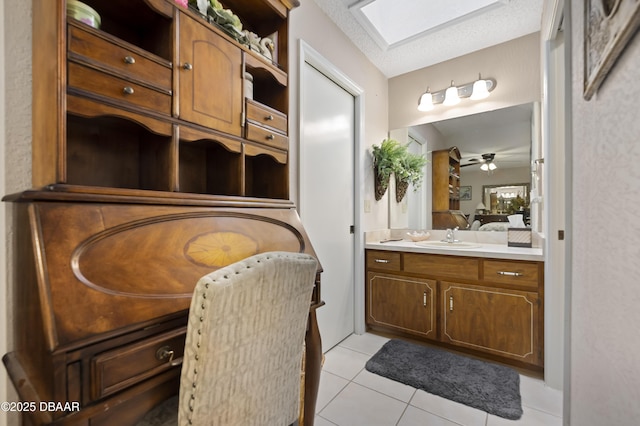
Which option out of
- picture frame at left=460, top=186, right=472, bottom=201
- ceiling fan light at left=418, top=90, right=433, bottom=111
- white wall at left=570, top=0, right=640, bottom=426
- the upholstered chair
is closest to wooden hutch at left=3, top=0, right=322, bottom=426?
the upholstered chair

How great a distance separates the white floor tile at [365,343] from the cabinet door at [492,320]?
1.78ft

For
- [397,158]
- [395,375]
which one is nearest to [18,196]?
[395,375]

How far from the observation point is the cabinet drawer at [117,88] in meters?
0.78

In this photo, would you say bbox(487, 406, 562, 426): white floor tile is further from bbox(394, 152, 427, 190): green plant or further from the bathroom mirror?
bbox(394, 152, 427, 190): green plant

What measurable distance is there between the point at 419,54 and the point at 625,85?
7.87 ft

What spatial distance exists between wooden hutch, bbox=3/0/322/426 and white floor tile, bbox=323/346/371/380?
831mm

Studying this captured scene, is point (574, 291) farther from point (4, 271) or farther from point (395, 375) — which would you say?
point (4, 271)

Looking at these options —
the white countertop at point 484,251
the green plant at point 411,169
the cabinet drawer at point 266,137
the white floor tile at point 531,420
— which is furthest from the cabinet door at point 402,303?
the cabinet drawer at point 266,137

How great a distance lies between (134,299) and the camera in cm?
71

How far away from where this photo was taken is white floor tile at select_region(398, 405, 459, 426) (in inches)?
58.1

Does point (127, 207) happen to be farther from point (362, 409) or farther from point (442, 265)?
point (442, 265)

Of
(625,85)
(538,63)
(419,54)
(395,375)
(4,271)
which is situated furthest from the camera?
(419,54)

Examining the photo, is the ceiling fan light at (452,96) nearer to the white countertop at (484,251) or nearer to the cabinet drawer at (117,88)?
the white countertop at (484,251)

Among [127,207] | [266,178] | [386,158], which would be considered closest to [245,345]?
[127,207]
